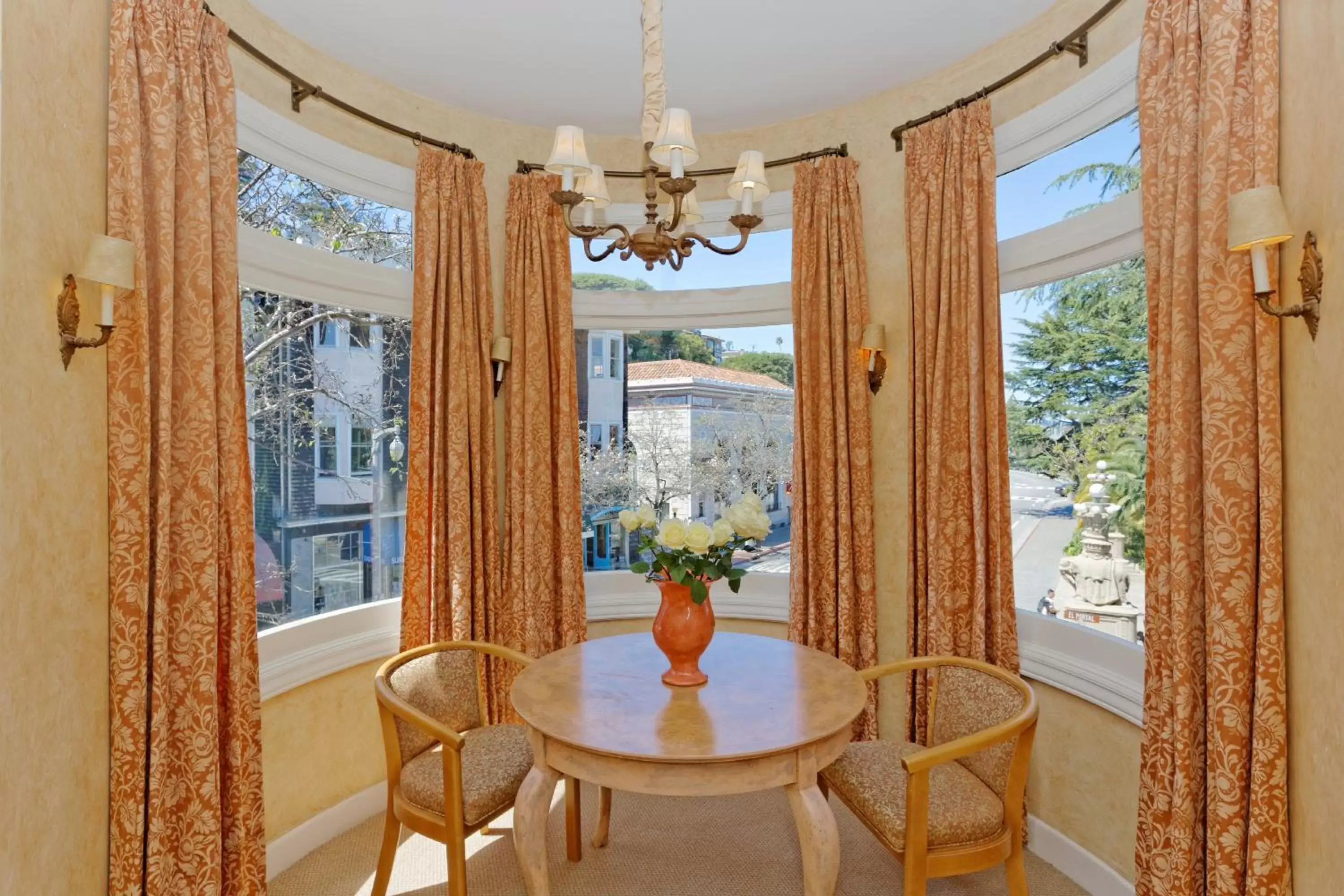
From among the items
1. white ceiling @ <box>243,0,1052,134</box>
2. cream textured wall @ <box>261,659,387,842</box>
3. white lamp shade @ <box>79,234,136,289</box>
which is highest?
white ceiling @ <box>243,0,1052,134</box>

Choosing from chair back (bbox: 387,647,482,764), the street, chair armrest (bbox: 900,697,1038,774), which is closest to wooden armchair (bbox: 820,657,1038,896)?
chair armrest (bbox: 900,697,1038,774)

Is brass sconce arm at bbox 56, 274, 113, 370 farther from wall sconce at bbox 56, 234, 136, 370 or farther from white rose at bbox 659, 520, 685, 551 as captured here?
white rose at bbox 659, 520, 685, 551

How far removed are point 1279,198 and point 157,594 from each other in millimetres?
2850

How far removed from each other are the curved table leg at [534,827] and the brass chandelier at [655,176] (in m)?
1.54

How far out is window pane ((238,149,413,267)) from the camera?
270 cm

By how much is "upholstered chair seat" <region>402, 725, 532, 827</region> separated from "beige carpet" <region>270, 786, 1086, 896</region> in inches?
20.4

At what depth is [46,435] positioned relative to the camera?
5.47ft

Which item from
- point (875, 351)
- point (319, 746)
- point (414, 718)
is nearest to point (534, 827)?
point (414, 718)

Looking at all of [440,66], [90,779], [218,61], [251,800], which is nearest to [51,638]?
[90,779]

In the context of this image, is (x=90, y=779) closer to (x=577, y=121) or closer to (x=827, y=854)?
(x=827, y=854)

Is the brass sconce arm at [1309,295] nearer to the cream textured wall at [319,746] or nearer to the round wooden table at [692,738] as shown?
the round wooden table at [692,738]

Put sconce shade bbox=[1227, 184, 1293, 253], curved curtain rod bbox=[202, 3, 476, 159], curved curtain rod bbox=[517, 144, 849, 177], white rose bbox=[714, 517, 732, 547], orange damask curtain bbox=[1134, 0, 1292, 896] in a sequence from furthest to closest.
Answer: curved curtain rod bbox=[517, 144, 849, 177], curved curtain rod bbox=[202, 3, 476, 159], white rose bbox=[714, 517, 732, 547], orange damask curtain bbox=[1134, 0, 1292, 896], sconce shade bbox=[1227, 184, 1293, 253]

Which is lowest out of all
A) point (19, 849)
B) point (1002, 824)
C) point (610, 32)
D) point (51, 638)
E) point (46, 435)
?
point (1002, 824)

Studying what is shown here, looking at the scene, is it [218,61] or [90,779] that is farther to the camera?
[218,61]
